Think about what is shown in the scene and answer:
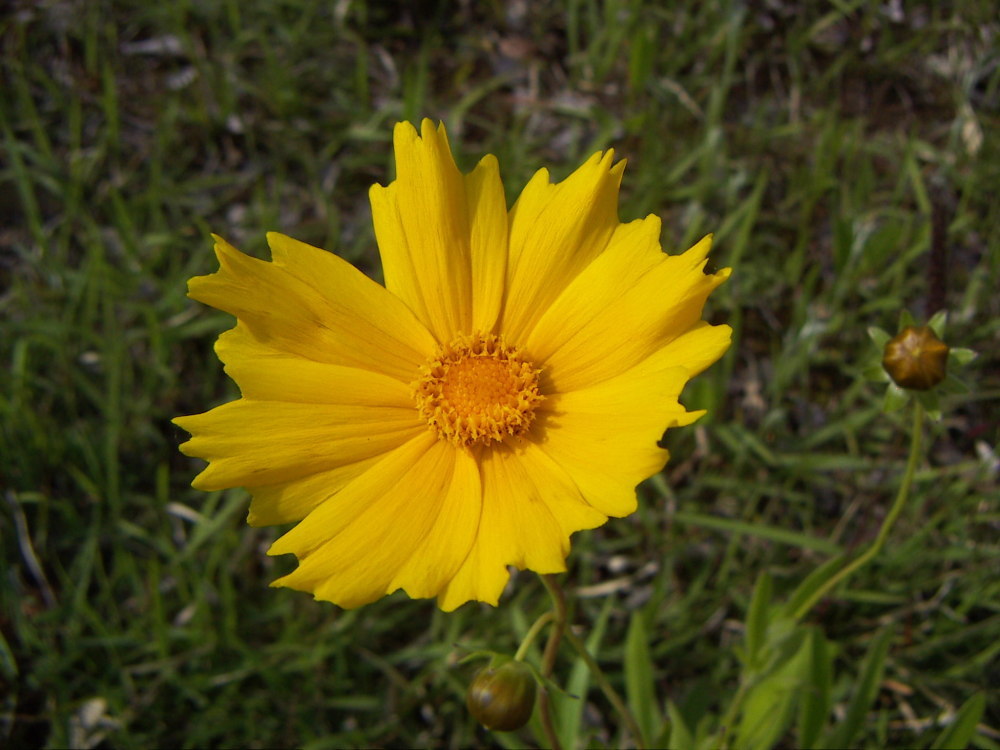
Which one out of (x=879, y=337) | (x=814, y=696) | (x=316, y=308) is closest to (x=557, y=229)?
(x=316, y=308)

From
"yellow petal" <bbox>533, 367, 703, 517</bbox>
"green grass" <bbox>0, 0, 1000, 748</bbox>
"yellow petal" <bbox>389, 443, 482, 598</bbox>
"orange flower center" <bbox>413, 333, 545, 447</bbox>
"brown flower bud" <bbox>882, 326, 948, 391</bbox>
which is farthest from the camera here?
"green grass" <bbox>0, 0, 1000, 748</bbox>

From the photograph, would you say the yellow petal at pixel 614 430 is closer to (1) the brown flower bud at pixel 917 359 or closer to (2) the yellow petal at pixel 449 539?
(2) the yellow petal at pixel 449 539

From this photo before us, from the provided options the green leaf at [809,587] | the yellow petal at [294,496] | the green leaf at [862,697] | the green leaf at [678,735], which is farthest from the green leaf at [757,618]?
Answer: the yellow petal at [294,496]

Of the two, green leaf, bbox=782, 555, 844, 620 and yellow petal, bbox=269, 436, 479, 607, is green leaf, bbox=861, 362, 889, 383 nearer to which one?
green leaf, bbox=782, 555, 844, 620

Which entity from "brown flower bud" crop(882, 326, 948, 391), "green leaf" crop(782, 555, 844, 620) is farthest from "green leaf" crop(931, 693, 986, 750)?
"brown flower bud" crop(882, 326, 948, 391)

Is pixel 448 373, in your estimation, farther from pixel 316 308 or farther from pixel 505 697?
pixel 505 697

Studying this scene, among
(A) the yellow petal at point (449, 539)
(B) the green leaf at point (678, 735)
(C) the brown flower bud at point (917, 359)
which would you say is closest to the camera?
(A) the yellow petal at point (449, 539)
